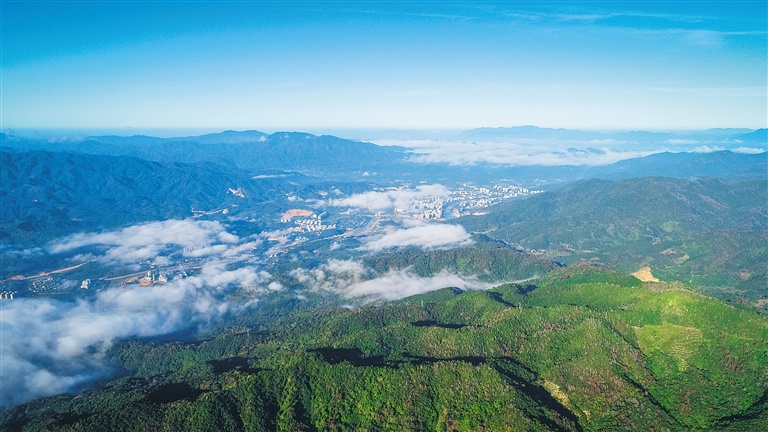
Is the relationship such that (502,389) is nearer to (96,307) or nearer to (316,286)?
(316,286)

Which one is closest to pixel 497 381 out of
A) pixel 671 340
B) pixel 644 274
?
pixel 671 340

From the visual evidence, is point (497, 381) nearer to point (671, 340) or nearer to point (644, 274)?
point (671, 340)

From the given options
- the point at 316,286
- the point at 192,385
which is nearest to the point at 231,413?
the point at 192,385

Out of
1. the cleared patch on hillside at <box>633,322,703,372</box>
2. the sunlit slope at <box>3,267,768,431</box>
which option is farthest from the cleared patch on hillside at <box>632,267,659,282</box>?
the cleared patch on hillside at <box>633,322,703,372</box>

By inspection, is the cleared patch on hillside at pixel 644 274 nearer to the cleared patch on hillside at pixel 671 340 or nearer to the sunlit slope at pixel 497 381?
the sunlit slope at pixel 497 381

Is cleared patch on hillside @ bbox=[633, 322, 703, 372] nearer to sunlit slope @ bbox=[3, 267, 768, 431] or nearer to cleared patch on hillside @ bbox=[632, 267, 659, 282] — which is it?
sunlit slope @ bbox=[3, 267, 768, 431]
